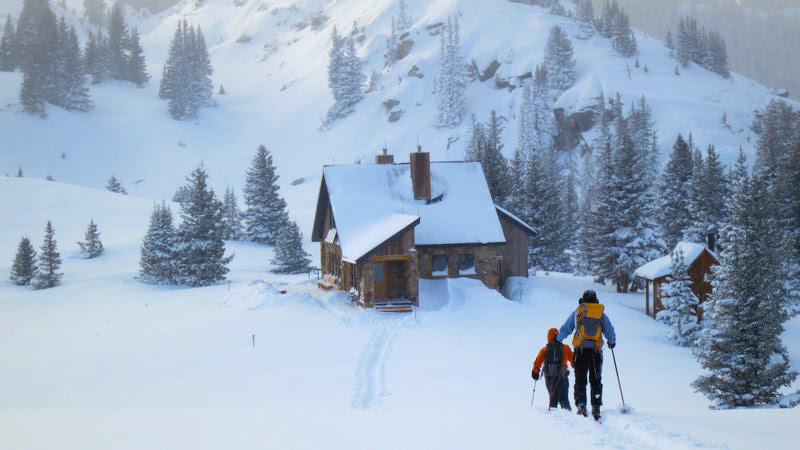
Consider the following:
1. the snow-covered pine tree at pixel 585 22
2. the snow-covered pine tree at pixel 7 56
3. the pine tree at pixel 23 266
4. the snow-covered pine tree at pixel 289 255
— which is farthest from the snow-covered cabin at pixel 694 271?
the snow-covered pine tree at pixel 7 56

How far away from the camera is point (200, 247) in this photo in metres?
36.8

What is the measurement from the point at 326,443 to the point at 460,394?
5.97 metres

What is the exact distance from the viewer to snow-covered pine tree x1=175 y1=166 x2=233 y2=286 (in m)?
36.6

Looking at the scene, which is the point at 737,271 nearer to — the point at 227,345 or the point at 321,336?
the point at 321,336

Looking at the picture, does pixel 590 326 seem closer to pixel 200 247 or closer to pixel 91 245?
pixel 200 247

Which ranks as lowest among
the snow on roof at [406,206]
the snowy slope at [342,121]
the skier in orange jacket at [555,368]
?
the skier in orange jacket at [555,368]

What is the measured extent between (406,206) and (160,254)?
15532 mm

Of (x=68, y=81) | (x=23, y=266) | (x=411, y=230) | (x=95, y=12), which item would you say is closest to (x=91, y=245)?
(x=23, y=266)

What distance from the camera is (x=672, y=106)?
84250 millimetres

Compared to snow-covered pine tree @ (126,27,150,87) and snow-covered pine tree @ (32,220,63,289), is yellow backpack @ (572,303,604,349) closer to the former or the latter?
snow-covered pine tree @ (32,220,63,289)

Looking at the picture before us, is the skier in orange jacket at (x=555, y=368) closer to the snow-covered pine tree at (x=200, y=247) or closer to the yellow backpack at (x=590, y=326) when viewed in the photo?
the yellow backpack at (x=590, y=326)

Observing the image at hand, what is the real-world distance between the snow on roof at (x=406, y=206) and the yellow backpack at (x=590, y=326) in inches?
712

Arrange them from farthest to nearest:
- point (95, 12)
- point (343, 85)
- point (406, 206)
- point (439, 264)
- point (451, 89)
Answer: point (95, 12), point (343, 85), point (451, 89), point (406, 206), point (439, 264)

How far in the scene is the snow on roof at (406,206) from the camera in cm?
2989
